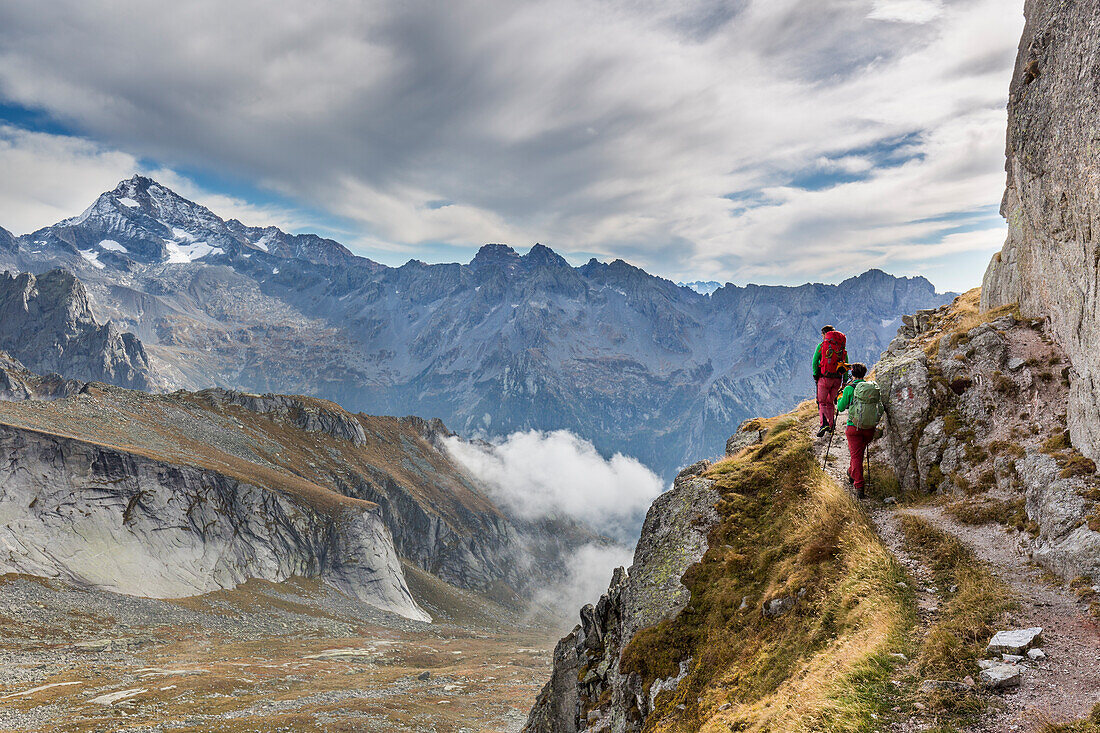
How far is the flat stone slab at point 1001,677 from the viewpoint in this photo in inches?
315

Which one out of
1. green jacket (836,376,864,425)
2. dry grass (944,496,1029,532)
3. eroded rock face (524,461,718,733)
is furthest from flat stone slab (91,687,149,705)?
dry grass (944,496,1029,532)

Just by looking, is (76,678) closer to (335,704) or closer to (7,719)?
(7,719)

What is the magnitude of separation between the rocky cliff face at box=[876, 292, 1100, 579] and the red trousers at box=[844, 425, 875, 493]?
161 cm

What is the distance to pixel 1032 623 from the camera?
9.58 metres

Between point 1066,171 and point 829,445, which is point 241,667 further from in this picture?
point 1066,171

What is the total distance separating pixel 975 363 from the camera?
19.4 meters

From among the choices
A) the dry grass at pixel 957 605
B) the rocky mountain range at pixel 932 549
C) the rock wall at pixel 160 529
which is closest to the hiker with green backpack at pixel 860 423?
the rocky mountain range at pixel 932 549

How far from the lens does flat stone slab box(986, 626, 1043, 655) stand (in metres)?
8.73

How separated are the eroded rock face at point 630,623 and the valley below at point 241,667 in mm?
38877

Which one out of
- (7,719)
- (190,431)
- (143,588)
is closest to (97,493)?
(143,588)

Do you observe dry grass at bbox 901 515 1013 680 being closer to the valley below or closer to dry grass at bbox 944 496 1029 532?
dry grass at bbox 944 496 1029 532

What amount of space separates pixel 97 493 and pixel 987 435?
132 metres

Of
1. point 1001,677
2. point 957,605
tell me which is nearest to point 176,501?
point 957,605

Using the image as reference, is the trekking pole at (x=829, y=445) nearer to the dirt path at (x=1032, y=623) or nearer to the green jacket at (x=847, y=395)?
the green jacket at (x=847, y=395)
